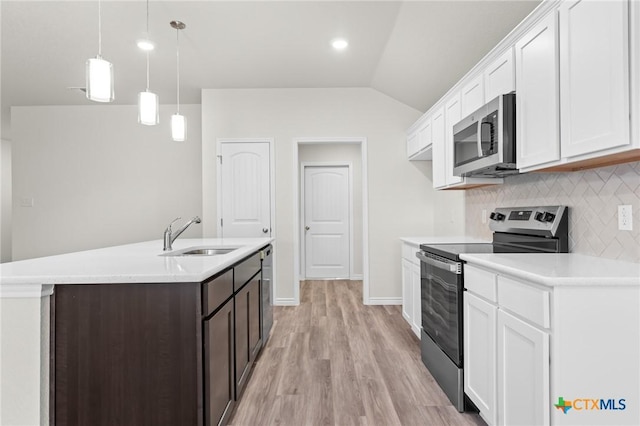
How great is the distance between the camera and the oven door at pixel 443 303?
205 cm

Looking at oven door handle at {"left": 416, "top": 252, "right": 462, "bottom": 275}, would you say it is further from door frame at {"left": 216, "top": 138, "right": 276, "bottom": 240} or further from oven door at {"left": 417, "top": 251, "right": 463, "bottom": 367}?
door frame at {"left": 216, "top": 138, "right": 276, "bottom": 240}

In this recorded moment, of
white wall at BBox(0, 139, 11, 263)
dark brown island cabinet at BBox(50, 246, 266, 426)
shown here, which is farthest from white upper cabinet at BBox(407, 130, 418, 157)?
white wall at BBox(0, 139, 11, 263)

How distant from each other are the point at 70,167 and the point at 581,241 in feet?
19.6

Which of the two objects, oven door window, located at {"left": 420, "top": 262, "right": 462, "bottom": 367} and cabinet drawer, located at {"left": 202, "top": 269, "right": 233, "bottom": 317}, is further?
oven door window, located at {"left": 420, "top": 262, "right": 462, "bottom": 367}

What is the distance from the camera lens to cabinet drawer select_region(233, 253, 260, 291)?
2.10 meters

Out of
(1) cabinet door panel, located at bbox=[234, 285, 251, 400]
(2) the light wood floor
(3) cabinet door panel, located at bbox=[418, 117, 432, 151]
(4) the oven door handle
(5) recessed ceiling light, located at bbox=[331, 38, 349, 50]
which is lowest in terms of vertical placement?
(2) the light wood floor

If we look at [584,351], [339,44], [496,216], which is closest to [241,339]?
[584,351]

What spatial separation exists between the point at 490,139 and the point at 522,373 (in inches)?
53.3

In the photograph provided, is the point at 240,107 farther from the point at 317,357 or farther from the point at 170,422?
the point at 170,422

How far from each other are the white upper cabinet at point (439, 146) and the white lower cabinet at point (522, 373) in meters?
1.87

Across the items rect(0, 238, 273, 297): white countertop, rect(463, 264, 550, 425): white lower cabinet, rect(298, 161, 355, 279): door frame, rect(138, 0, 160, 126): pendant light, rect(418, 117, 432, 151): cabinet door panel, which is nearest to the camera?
rect(463, 264, 550, 425): white lower cabinet

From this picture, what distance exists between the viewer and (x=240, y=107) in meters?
4.53

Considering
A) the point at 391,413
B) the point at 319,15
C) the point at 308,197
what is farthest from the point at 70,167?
the point at 391,413

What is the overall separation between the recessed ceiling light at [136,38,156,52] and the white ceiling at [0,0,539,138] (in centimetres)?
6
